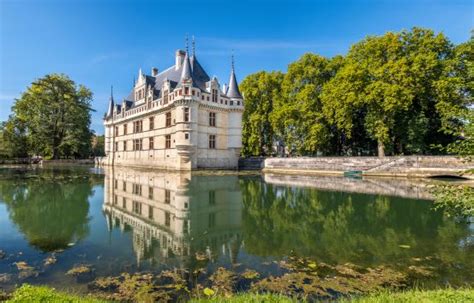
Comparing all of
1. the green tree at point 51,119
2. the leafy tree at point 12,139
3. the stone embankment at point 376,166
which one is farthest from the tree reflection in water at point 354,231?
the leafy tree at point 12,139

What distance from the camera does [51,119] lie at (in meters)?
46.0

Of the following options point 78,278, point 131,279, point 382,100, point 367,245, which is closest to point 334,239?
point 367,245

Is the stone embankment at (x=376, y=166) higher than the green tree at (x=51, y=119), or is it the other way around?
the green tree at (x=51, y=119)

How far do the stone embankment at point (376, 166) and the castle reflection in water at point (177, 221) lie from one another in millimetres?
17283

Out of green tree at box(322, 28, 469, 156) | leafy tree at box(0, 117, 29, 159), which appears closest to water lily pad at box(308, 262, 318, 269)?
green tree at box(322, 28, 469, 156)

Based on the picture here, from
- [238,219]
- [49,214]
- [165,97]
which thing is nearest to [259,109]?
[165,97]

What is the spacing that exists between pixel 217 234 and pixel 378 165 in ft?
76.7

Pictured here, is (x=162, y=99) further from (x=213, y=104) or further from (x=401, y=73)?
(x=401, y=73)

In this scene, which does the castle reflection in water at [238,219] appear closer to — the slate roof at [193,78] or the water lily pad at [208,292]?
the water lily pad at [208,292]

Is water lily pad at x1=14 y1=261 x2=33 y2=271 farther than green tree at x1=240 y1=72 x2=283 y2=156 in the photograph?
No

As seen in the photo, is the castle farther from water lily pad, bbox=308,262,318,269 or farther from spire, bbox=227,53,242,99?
water lily pad, bbox=308,262,318,269

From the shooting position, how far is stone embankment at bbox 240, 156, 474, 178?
76.7 ft

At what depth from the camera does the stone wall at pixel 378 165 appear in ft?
76.6

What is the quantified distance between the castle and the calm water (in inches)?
725
